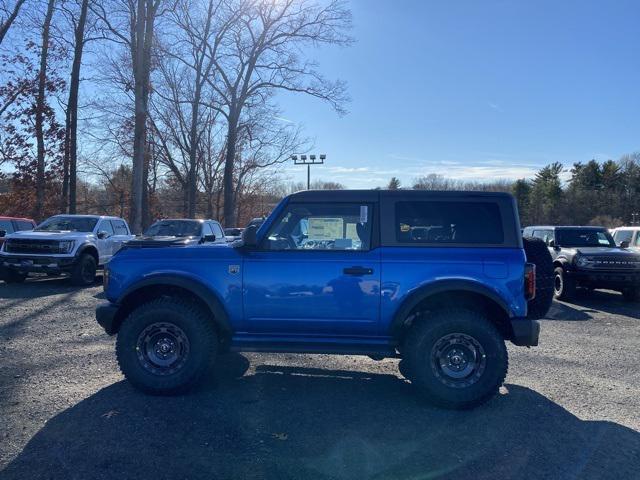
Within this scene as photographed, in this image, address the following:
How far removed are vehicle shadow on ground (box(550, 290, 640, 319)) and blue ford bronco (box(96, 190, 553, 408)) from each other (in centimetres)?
745

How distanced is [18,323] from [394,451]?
23.0 feet

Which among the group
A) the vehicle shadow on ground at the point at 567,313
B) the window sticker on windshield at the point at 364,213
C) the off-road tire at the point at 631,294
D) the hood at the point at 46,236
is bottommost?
the vehicle shadow on ground at the point at 567,313

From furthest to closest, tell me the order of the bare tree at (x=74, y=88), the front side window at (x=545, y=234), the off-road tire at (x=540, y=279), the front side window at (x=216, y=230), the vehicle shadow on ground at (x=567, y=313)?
the bare tree at (x=74, y=88) → the front side window at (x=216, y=230) → the front side window at (x=545, y=234) → the vehicle shadow on ground at (x=567, y=313) → the off-road tire at (x=540, y=279)

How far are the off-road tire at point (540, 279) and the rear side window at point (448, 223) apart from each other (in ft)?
2.52

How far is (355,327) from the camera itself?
495 cm

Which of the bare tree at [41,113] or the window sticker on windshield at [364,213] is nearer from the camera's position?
the window sticker on windshield at [364,213]

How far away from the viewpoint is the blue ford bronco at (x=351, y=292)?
15.9 feet

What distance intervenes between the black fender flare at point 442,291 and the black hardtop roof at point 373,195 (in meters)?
0.93

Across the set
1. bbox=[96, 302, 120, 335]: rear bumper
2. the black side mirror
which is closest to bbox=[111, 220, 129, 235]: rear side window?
bbox=[96, 302, 120, 335]: rear bumper

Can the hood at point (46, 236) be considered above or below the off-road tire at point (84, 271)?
above

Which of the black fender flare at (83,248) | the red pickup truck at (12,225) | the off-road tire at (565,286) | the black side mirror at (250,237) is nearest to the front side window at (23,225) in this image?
the red pickup truck at (12,225)

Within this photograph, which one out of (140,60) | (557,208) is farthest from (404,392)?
(557,208)

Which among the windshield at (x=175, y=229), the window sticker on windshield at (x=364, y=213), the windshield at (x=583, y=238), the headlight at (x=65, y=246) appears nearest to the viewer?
the window sticker on windshield at (x=364, y=213)

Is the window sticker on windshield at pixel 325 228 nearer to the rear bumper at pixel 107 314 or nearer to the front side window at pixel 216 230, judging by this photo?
the rear bumper at pixel 107 314
